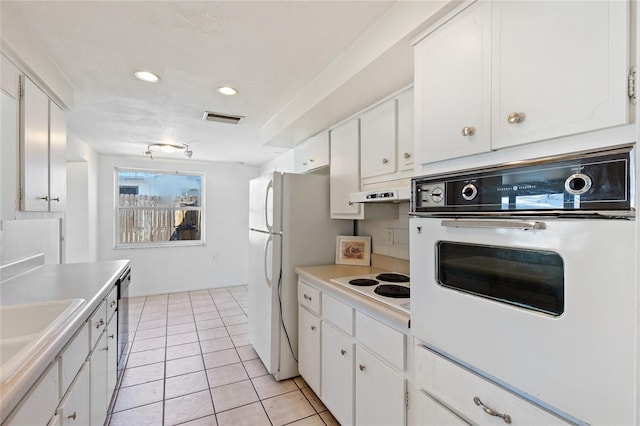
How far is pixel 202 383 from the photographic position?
239 cm

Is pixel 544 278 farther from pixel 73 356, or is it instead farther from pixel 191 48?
pixel 191 48

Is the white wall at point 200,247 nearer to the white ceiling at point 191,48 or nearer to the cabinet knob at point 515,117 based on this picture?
the white ceiling at point 191,48

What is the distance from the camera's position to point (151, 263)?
191 inches

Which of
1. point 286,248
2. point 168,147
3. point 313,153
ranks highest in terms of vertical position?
point 168,147

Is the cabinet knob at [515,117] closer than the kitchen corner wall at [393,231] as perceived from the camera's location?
Yes

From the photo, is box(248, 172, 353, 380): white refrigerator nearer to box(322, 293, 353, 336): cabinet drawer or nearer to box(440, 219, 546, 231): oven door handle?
box(322, 293, 353, 336): cabinet drawer

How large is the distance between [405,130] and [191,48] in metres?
1.31

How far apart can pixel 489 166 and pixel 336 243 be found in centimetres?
176

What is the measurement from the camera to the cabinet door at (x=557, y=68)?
0.70m

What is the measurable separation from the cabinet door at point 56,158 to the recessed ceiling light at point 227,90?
3.44 ft

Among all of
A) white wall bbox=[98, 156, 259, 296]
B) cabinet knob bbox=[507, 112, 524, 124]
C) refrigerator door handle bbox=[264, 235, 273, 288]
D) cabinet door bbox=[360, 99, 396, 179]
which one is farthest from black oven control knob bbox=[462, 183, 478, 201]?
white wall bbox=[98, 156, 259, 296]

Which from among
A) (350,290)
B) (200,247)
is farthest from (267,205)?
(200,247)

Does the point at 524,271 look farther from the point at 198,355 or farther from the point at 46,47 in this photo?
the point at 198,355

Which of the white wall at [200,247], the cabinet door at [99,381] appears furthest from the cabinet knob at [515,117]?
the white wall at [200,247]
